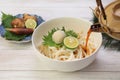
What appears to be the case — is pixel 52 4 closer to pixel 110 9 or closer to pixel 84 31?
pixel 84 31

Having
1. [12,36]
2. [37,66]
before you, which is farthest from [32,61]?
[12,36]

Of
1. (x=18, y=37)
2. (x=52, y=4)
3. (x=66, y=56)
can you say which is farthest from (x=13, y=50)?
(x=52, y=4)

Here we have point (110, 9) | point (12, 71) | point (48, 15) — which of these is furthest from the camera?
point (48, 15)

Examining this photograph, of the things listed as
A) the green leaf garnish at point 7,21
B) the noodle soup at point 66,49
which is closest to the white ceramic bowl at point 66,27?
the noodle soup at point 66,49

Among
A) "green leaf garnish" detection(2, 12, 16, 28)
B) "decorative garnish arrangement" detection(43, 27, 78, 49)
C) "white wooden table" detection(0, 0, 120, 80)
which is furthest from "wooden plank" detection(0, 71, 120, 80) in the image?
"green leaf garnish" detection(2, 12, 16, 28)

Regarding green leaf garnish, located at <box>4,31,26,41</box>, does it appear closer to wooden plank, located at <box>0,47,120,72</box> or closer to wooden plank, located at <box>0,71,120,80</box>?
wooden plank, located at <box>0,47,120,72</box>

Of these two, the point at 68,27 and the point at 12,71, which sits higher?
the point at 68,27

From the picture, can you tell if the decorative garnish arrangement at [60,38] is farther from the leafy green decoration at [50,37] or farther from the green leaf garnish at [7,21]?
the green leaf garnish at [7,21]

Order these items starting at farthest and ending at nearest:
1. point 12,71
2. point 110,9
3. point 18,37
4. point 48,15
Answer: point 48,15, point 18,37, point 12,71, point 110,9
